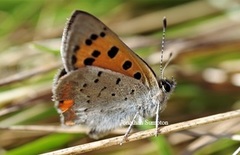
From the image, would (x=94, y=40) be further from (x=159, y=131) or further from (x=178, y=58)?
(x=178, y=58)

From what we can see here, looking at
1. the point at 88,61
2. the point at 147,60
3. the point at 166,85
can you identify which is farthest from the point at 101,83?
A: the point at 147,60

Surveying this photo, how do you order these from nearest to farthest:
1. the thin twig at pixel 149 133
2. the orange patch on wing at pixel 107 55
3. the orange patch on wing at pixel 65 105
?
the thin twig at pixel 149 133
the orange patch on wing at pixel 107 55
the orange patch on wing at pixel 65 105

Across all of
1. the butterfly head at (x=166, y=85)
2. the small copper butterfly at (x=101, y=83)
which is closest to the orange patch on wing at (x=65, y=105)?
the small copper butterfly at (x=101, y=83)

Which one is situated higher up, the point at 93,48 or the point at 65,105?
the point at 93,48


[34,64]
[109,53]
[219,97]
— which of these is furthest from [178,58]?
[109,53]

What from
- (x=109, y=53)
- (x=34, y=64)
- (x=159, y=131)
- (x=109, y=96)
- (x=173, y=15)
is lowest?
(x=159, y=131)

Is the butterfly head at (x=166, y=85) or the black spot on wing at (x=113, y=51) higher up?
the black spot on wing at (x=113, y=51)

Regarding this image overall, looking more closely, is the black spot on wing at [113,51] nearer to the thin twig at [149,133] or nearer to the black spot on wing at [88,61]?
the black spot on wing at [88,61]

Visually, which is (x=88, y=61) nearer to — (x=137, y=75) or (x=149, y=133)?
(x=137, y=75)
